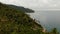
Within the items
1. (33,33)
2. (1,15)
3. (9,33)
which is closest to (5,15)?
(1,15)

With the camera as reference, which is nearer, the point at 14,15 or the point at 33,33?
the point at 33,33

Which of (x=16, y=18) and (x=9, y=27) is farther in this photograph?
(x=16, y=18)

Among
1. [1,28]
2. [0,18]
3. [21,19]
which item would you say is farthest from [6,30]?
[21,19]

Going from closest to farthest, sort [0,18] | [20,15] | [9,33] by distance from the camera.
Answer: [9,33], [0,18], [20,15]

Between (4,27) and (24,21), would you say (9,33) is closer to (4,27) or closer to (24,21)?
(4,27)

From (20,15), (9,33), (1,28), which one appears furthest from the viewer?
(20,15)

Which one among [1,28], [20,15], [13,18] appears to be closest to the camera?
[1,28]

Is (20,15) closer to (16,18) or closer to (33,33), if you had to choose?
(16,18)

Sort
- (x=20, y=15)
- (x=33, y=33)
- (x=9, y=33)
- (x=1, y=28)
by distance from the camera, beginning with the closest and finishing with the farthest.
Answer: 1. (x=33, y=33)
2. (x=9, y=33)
3. (x=1, y=28)
4. (x=20, y=15)

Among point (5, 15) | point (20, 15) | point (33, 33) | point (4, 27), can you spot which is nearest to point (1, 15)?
point (5, 15)
